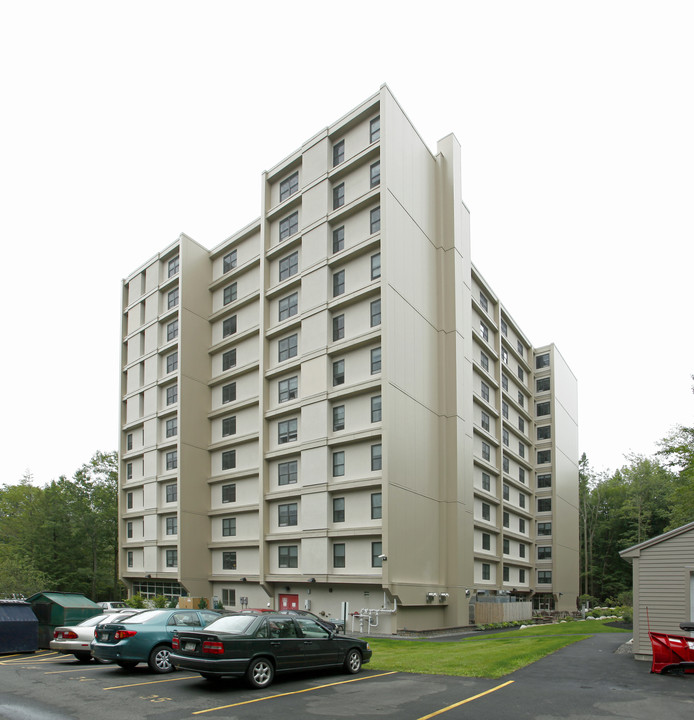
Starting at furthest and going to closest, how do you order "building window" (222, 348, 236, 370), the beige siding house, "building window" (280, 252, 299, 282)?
1. "building window" (222, 348, 236, 370)
2. "building window" (280, 252, 299, 282)
3. the beige siding house

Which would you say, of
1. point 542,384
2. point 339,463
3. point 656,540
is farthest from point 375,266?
point 542,384

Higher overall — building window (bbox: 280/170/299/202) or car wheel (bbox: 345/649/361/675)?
building window (bbox: 280/170/299/202)

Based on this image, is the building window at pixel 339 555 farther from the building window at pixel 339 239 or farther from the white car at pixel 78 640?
the white car at pixel 78 640

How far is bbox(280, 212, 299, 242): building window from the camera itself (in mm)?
44656

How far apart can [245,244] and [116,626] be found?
36.6 m

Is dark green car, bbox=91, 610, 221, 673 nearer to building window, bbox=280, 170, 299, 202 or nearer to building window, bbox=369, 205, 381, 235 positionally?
building window, bbox=369, 205, 381, 235

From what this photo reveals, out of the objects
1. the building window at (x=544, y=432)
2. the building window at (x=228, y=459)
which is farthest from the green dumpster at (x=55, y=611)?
the building window at (x=544, y=432)

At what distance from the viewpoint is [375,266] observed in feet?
125

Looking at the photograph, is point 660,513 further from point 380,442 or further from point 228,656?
point 228,656

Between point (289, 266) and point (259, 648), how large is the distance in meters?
32.3

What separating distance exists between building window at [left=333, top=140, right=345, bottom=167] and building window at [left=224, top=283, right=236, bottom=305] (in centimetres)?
1331

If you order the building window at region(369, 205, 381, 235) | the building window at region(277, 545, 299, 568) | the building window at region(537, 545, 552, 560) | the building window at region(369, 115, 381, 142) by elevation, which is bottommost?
the building window at region(537, 545, 552, 560)

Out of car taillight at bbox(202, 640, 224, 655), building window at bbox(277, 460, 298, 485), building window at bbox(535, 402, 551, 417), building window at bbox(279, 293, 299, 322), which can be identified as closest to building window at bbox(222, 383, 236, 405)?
building window at bbox(279, 293, 299, 322)

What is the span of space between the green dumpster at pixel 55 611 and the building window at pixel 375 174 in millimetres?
26600
